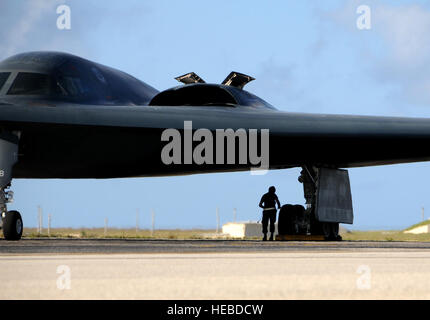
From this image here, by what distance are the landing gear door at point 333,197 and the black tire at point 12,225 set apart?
30.2 ft

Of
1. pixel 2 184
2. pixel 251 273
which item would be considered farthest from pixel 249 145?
pixel 251 273

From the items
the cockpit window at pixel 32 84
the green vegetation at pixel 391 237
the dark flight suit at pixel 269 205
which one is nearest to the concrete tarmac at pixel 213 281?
the cockpit window at pixel 32 84

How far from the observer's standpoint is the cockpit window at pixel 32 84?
20.8 m

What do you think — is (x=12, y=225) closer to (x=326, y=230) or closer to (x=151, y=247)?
(x=151, y=247)

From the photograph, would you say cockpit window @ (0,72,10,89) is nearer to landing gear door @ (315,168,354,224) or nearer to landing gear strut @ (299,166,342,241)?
landing gear strut @ (299,166,342,241)

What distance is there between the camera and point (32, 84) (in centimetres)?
2095

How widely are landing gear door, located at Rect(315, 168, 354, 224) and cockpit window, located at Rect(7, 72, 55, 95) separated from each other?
28.2ft

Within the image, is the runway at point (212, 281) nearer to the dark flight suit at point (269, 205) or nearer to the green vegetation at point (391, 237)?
the dark flight suit at point (269, 205)

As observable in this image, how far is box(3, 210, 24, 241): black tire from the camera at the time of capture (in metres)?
17.0

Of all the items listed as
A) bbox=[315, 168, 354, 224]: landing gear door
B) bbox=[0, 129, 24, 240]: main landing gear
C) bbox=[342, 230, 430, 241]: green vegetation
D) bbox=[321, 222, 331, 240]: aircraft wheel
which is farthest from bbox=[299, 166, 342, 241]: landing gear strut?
bbox=[0, 129, 24, 240]: main landing gear

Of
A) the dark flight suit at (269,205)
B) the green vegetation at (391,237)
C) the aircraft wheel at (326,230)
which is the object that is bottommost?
the green vegetation at (391,237)

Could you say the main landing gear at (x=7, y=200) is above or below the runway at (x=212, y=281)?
above

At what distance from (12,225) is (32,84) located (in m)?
5.43
